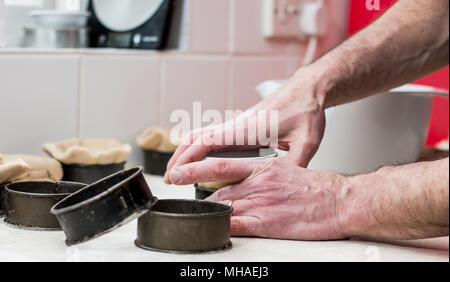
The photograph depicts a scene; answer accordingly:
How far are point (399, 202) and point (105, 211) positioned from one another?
1.06ft

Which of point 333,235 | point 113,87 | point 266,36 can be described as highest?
point 266,36

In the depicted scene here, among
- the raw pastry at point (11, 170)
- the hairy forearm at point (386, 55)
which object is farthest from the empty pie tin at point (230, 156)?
the raw pastry at point (11, 170)

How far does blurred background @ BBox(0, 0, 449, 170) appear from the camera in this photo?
129cm

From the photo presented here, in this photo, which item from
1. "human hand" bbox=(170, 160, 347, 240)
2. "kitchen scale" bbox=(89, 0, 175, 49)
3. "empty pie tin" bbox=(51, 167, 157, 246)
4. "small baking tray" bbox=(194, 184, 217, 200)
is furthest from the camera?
"kitchen scale" bbox=(89, 0, 175, 49)

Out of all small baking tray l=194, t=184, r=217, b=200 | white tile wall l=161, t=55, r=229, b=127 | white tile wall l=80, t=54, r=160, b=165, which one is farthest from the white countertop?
white tile wall l=161, t=55, r=229, b=127

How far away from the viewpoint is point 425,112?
1.32 meters

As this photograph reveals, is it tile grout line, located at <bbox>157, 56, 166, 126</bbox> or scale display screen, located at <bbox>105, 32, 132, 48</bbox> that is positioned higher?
scale display screen, located at <bbox>105, 32, 132, 48</bbox>

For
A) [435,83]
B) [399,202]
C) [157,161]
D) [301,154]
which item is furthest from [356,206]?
[435,83]

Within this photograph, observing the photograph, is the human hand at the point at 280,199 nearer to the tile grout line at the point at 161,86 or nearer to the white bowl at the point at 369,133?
the white bowl at the point at 369,133

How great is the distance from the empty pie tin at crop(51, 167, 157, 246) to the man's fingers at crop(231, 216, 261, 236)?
0.13m

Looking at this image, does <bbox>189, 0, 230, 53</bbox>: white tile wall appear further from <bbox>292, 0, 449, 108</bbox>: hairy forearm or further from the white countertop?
the white countertop

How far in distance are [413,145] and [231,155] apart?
457 mm

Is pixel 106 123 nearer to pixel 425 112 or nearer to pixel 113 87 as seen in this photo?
pixel 113 87
